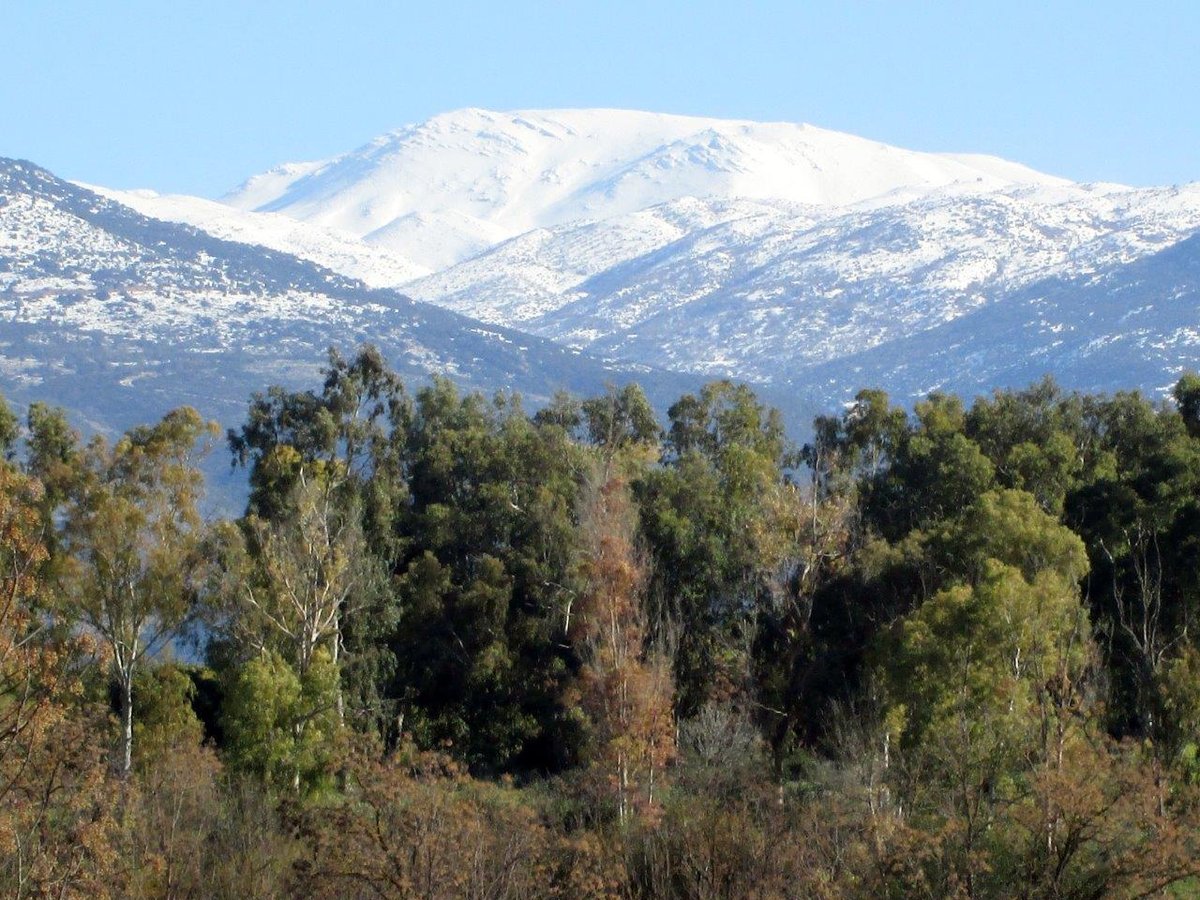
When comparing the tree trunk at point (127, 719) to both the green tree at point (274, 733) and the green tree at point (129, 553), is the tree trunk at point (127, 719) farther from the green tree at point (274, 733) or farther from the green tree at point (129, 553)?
the green tree at point (274, 733)

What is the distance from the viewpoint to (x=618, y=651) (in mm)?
40344

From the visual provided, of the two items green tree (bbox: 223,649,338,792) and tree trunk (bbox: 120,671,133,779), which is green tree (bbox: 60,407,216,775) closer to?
tree trunk (bbox: 120,671,133,779)

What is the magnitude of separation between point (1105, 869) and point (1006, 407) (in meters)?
28.5

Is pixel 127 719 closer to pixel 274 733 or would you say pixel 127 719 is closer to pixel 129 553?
pixel 274 733

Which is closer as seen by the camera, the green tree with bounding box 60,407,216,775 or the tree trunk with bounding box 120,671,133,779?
the tree trunk with bounding box 120,671,133,779

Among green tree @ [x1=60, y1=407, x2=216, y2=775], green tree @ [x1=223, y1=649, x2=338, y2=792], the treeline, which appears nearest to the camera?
the treeline

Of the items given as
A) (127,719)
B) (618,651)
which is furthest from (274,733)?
(618,651)

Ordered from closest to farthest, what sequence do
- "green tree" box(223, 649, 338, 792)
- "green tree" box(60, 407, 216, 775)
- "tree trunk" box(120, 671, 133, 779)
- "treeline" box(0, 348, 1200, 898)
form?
"treeline" box(0, 348, 1200, 898), "tree trunk" box(120, 671, 133, 779), "green tree" box(223, 649, 338, 792), "green tree" box(60, 407, 216, 775)

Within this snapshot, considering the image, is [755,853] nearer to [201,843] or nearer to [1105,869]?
[1105,869]

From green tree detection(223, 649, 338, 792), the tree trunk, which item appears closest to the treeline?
green tree detection(223, 649, 338, 792)

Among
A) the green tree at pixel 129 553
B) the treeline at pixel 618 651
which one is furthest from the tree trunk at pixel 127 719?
the treeline at pixel 618 651

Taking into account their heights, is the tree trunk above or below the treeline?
below

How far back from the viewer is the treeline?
2688 cm

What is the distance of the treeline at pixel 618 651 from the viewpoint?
88.2 feet
